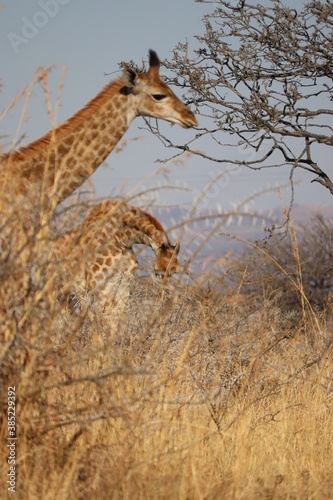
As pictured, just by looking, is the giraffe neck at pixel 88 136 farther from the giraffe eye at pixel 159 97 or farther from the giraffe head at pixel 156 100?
the giraffe eye at pixel 159 97

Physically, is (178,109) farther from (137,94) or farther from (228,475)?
(228,475)

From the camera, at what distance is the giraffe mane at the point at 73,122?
280 inches

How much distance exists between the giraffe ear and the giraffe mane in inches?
2.9

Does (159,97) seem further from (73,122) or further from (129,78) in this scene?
(73,122)

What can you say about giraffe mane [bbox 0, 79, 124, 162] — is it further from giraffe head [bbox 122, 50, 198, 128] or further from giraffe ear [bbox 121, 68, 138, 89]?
giraffe head [bbox 122, 50, 198, 128]

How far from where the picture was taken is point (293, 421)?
4984 millimetres

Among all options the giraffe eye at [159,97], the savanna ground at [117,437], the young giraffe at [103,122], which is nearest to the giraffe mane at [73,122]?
the young giraffe at [103,122]

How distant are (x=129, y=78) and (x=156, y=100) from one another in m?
0.47

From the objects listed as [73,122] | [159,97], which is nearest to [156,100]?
[159,97]

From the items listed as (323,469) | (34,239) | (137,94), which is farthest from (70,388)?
(137,94)

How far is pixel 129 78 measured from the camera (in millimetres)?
8344

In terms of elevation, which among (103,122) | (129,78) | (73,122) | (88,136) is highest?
(129,78)

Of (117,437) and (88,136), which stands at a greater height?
(88,136)

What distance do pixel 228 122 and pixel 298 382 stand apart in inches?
181
